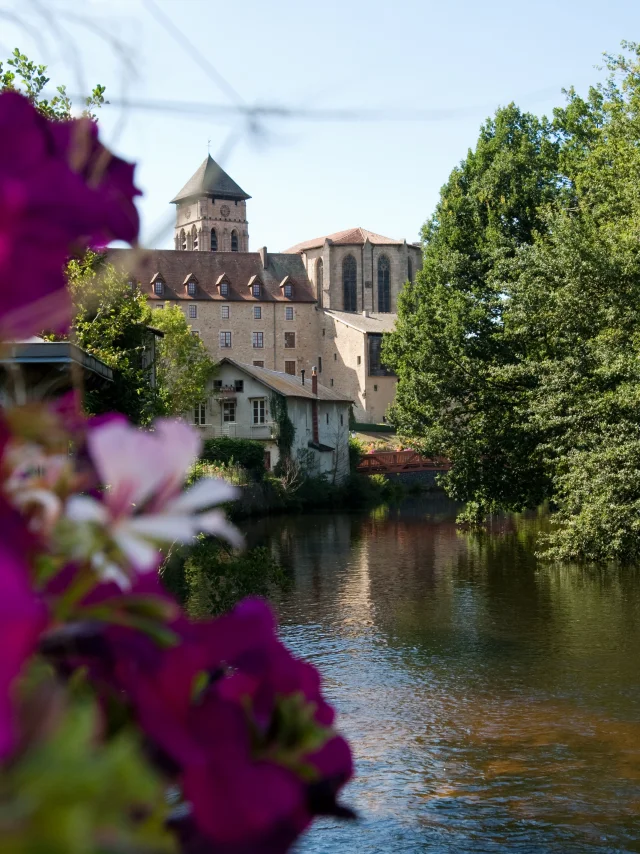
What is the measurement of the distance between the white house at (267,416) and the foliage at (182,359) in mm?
1027

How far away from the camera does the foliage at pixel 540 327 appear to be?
24500 millimetres

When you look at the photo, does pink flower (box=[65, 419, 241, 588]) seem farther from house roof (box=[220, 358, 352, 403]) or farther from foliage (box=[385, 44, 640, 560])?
house roof (box=[220, 358, 352, 403])

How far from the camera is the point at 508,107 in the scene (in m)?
35.8

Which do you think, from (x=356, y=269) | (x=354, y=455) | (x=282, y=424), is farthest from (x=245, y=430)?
(x=356, y=269)

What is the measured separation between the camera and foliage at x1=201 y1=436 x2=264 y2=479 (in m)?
43.5

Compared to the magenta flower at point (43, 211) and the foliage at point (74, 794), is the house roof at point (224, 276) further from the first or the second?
the foliage at point (74, 794)

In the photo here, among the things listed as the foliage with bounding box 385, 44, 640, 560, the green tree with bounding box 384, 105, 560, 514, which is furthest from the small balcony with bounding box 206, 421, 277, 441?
the green tree with bounding box 384, 105, 560, 514

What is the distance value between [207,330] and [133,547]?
81989 mm

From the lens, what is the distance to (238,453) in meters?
44.4

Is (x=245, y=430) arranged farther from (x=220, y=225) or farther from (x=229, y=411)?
(x=220, y=225)

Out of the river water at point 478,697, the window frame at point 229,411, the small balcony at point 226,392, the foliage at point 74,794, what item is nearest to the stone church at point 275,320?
the small balcony at point 226,392

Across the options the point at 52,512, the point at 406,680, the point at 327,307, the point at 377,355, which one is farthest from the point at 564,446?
the point at 327,307

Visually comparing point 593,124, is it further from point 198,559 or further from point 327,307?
point 327,307

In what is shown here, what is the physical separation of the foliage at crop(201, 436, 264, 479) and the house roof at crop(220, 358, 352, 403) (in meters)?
7.36
